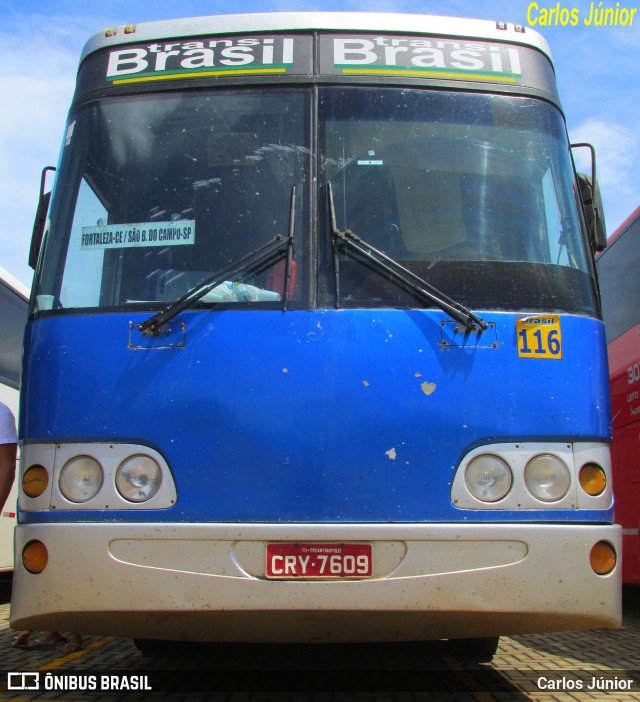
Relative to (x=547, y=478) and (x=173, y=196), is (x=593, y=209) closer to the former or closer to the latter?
(x=547, y=478)

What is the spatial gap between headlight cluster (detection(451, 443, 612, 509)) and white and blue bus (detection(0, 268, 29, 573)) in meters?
6.41

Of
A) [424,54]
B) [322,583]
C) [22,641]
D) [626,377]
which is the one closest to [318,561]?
[322,583]

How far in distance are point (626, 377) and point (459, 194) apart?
15.9ft

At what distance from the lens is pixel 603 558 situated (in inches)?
137

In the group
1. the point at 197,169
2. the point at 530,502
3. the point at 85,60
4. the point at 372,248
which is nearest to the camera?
the point at 530,502

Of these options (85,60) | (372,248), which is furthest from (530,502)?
(85,60)

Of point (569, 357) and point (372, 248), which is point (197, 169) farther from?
point (569, 357)

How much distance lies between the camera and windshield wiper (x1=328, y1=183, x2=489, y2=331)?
12.1 ft

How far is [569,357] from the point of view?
12.2 ft

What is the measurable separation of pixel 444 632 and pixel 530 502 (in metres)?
0.64

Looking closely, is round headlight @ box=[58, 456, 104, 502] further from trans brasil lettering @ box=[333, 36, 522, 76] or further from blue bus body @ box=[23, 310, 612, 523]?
trans brasil lettering @ box=[333, 36, 522, 76]

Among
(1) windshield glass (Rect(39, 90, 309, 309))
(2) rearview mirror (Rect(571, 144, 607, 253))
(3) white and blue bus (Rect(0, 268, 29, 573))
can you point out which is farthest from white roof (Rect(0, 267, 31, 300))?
(2) rearview mirror (Rect(571, 144, 607, 253))

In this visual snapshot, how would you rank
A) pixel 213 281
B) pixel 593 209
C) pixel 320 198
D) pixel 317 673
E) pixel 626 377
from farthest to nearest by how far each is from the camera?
1. pixel 626 377
2. pixel 317 673
3. pixel 593 209
4. pixel 320 198
5. pixel 213 281

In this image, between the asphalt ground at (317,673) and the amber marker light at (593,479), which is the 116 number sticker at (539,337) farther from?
the asphalt ground at (317,673)
